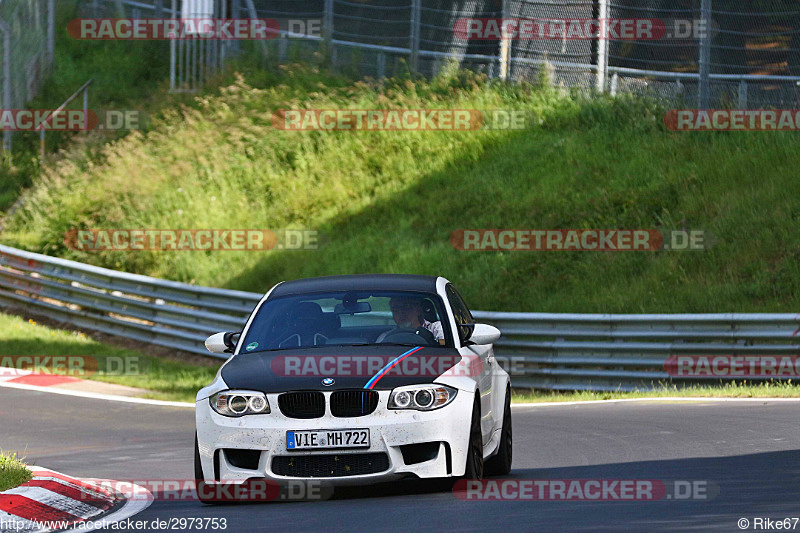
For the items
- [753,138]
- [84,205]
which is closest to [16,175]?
[84,205]

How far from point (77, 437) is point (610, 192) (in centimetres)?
1282

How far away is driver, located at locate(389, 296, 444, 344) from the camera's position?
980 centimetres

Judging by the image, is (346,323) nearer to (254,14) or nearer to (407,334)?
(407,334)

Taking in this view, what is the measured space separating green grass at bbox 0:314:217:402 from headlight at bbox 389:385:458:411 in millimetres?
10643

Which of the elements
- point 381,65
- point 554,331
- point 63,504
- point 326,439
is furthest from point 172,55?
point 326,439

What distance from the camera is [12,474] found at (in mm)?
9133

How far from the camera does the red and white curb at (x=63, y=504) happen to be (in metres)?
7.99

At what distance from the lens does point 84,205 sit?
1109 inches

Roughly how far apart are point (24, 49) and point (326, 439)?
28.5 meters

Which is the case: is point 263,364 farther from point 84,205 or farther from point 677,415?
point 84,205

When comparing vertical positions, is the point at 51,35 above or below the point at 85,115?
above

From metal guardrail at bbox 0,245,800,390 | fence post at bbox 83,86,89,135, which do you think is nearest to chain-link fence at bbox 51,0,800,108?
fence post at bbox 83,86,89,135

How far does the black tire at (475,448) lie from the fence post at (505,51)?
19264mm

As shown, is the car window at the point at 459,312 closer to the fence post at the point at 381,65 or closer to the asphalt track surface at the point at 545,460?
the asphalt track surface at the point at 545,460
